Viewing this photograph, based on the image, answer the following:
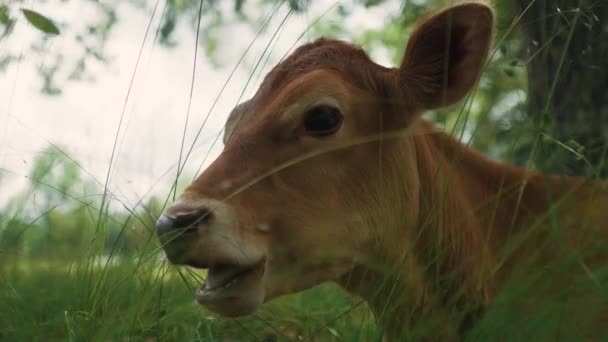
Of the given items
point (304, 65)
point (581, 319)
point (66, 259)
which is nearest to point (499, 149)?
point (304, 65)

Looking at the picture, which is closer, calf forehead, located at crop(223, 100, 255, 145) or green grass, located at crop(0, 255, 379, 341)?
green grass, located at crop(0, 255, 379, 341)

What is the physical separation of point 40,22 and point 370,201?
5.09 feet

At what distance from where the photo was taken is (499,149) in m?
5.23

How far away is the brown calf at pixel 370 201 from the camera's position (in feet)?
11.1

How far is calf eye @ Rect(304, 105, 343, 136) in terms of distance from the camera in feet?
12.4

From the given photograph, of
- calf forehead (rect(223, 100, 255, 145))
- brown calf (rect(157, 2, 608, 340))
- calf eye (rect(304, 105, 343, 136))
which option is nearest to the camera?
brown calf (rect(157, 2, 608, 340))

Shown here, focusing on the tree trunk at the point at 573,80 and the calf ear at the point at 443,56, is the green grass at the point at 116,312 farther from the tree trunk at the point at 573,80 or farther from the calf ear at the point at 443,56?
the tree trunk at the point at 573,80

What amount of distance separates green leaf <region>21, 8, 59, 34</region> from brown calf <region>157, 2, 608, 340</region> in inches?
33.1

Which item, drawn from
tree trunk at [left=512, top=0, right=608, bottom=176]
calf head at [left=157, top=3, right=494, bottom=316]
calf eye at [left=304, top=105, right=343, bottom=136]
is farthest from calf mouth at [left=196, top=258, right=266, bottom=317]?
tree trunk at [left=512, top=0, right=608, bottom=176]

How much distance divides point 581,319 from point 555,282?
0.40 metres

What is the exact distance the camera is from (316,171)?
12.2 feet

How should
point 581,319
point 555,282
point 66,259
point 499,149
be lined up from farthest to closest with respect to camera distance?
point 499,149, point 66,259, point 555,282, point 581,319

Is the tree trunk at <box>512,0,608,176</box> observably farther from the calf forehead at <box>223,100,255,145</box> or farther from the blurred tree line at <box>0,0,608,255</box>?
the calf forehead at <box>223,100,255,145</box>

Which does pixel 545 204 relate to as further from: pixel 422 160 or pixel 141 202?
pixel 141 202
